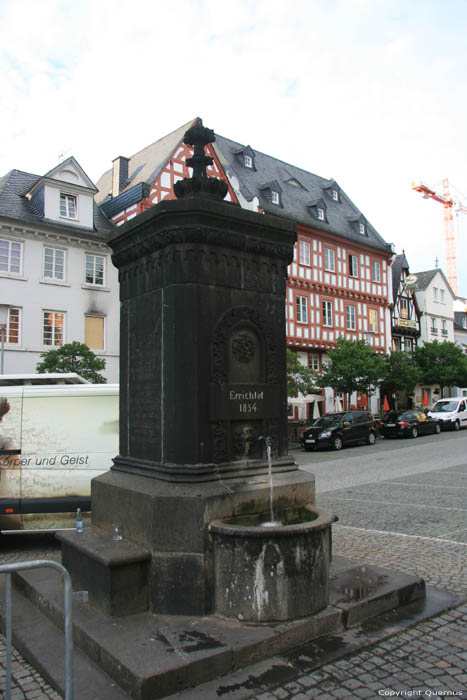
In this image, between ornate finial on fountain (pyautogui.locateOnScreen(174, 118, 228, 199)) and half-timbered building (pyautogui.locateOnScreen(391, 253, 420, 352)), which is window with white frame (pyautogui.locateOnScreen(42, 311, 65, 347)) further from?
half-timbered building (pyautogui.locateOnScreen(391, 253, 420, 352))

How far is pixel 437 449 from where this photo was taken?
72.9 feet

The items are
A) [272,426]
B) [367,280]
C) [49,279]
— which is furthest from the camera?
[367,280]

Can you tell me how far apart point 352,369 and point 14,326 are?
15.8m

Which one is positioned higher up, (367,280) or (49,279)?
(367,280)

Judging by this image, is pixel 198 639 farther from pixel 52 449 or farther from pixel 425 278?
pixel 425 278

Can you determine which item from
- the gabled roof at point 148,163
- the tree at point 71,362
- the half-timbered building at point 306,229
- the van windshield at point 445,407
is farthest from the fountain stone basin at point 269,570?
the van windshield at point 445,407

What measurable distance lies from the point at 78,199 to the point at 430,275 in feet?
110

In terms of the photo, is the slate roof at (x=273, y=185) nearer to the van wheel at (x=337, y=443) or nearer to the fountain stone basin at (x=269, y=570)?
the van wheel at (x=337, y=443)

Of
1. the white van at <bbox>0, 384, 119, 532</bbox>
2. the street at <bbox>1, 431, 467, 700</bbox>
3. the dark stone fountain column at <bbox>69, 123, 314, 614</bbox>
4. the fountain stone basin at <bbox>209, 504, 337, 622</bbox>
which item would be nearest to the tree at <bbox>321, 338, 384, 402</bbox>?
the street at <bbox>1, 431, 467, 700</bbox>

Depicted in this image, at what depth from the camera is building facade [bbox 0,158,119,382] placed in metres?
23.5

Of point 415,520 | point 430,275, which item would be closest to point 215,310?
point 415,520

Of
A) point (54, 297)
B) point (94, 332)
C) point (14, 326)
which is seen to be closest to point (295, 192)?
point (94, 332)

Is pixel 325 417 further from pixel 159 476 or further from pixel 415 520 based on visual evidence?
pixel 159 476

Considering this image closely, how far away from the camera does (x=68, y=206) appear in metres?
26.1
